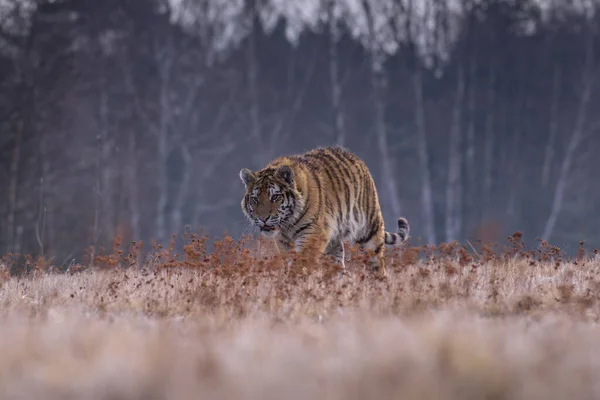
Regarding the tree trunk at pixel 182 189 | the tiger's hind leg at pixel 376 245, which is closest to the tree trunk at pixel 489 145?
the tree trunk at pixel 182 189

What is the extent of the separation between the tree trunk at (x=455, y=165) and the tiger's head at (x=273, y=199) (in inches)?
715

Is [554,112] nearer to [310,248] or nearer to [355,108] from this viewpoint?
[355,108]

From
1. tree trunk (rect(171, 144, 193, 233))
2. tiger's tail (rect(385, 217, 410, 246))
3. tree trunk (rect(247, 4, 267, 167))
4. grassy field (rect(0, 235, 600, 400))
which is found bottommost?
grassy field (rect(0, 235, 600, 400))

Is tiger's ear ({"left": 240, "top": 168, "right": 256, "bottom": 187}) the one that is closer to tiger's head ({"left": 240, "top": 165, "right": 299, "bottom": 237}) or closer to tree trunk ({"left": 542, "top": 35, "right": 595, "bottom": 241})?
tiger's head ({"left": 240, "top": 165, "right": 299, "bottom": 237})

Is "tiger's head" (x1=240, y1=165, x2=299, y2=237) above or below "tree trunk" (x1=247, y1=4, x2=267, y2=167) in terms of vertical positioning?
below

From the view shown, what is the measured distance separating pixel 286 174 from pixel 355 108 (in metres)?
18.7

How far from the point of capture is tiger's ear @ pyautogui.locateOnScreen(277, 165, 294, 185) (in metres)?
9.02

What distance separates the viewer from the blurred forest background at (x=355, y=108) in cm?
2519

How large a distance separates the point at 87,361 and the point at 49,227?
1848 centimetres

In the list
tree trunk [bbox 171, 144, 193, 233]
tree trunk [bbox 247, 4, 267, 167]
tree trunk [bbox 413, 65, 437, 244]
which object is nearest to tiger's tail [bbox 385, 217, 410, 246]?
tree trunk [bbox 413, 65, 437, 244]

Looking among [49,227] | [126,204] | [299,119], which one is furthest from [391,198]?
[49,227]

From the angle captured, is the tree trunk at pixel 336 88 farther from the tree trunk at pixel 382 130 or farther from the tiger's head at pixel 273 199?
the tiger's head at pixel 273 199

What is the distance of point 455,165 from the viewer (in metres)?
27.0

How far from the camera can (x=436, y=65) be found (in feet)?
89.1
